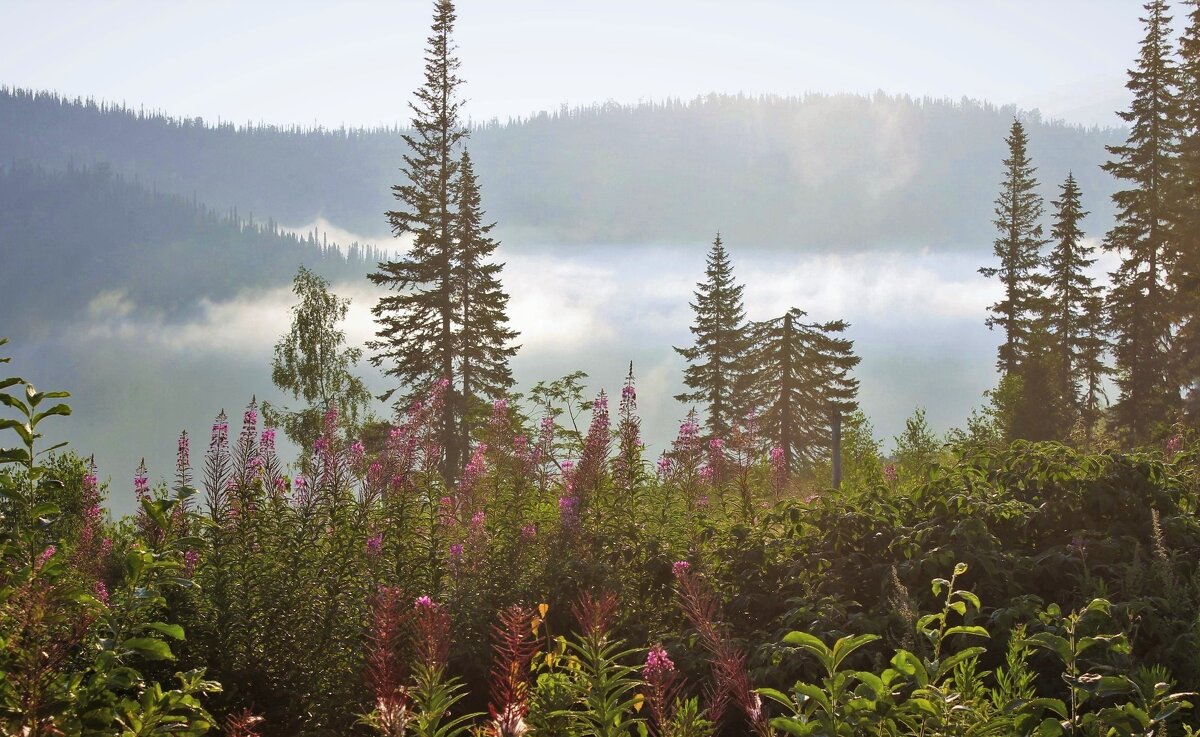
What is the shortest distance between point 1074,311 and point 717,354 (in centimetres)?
1479

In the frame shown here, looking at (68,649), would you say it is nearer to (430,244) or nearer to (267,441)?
(267,441)

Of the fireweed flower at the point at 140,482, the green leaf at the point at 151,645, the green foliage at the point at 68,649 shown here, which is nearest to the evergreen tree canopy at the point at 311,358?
the fireweed flower at the point at 140,482

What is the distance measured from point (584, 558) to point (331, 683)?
5.80 ft

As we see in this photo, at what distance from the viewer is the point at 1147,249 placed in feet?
108

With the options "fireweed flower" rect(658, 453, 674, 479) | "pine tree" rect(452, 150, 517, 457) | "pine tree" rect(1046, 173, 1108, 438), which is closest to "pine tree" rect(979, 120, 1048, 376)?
"pine tree" rect(1046, 173, 1108, 438)

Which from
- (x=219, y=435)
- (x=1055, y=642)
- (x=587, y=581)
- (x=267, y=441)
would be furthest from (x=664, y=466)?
(x=1055, y=642)

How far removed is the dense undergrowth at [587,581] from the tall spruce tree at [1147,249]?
1184 inches

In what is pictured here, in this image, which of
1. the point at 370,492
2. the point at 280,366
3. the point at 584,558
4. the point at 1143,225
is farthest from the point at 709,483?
the point at 1143,225

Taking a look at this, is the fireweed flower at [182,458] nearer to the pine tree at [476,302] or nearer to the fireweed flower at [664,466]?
the fireweed flower at [664,466]

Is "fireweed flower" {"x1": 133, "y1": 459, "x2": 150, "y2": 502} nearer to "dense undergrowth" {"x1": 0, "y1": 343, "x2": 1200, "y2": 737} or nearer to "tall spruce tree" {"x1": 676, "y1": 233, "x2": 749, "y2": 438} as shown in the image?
"dense undergrowth" {"x1": 0, "y1": 343, "x2": 1200, "y2": 737}

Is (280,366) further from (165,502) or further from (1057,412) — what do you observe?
(165,502)

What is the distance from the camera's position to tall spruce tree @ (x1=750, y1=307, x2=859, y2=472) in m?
40.2

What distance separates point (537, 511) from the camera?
7000mm

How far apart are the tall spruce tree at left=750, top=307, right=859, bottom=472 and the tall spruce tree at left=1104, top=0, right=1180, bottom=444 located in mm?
11053
